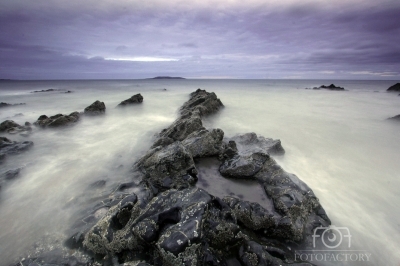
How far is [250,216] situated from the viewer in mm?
4254

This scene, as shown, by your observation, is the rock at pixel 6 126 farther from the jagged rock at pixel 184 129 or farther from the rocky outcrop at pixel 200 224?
the rocky outcrop at pixel 200 224

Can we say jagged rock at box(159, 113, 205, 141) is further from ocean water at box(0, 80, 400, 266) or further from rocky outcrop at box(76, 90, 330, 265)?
rocky outcrop at box(76, 90, 330, 265)

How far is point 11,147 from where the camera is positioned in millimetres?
9078

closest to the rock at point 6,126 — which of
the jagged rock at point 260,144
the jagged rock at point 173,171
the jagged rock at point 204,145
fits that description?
the jagged rock at point 173,171

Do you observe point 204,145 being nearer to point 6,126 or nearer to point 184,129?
point 184,129

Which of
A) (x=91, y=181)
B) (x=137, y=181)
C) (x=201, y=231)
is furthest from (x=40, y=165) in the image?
(x=201, y=231)

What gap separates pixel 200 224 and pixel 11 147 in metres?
9.77

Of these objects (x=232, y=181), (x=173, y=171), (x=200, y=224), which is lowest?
(x=232, y=181)

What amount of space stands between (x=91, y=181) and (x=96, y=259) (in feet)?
10.9

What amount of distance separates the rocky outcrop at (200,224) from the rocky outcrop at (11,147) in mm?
6748

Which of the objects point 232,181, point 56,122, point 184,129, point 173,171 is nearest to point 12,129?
point 56,122

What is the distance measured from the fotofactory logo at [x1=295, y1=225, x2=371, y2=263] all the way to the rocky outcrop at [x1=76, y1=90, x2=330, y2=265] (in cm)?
15

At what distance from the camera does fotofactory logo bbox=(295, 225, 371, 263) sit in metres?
3.87

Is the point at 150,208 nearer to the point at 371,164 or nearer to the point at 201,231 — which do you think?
the point at 201,231
